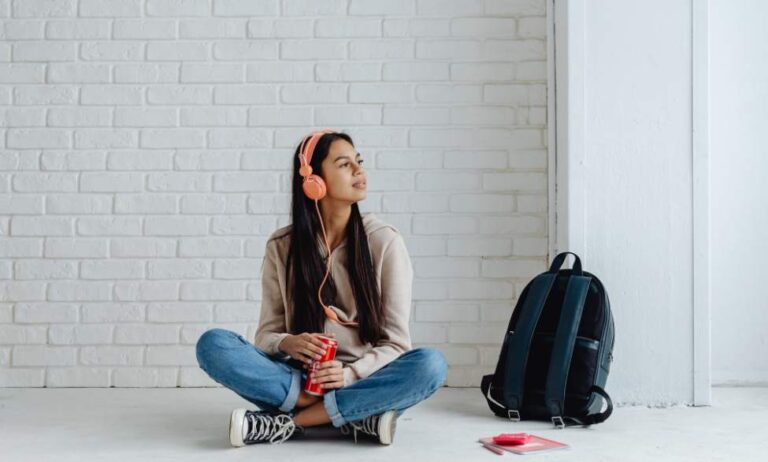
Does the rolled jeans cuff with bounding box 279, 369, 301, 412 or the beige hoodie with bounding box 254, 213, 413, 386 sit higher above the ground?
the beige hoodie with bounding box 254, 213, 413, 386

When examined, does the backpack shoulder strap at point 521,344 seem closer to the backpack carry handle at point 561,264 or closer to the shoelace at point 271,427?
the backpack carry handle at point 561,264

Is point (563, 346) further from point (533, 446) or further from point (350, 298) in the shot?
point (350, 298)

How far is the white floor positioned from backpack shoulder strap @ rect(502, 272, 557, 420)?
0.30 feet

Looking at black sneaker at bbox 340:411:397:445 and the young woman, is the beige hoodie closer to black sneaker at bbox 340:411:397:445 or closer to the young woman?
the young woman

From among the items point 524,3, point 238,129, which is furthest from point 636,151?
point 238,129

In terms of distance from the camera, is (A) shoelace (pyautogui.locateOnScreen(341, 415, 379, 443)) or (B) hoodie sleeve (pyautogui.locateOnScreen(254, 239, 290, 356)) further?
(B) hoodie sleeve (pyautogui.locateOnScreen(254, 239, 290, 356))

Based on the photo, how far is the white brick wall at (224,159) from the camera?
12.3 feet

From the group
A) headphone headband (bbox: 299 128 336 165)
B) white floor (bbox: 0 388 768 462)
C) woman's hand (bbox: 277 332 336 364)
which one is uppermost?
headphone headband (bbox: 299 128 336 165)

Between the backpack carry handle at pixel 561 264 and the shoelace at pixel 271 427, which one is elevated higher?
the backpack carry handle at pixel 561 264

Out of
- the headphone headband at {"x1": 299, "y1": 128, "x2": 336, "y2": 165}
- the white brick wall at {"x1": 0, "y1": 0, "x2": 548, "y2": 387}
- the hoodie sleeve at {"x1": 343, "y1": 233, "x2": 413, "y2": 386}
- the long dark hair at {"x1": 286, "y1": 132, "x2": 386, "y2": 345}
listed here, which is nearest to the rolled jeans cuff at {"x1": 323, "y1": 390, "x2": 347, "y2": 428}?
the hoodie sleeve at {"x1": 343, "y1": 233, "x2": 413, "y2": 386}

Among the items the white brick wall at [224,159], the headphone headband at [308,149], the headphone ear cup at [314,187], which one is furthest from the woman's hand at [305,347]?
the white brick wall at [224,159]

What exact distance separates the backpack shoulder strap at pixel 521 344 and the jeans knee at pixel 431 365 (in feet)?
1.44

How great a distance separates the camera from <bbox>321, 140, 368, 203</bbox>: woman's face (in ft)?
9.05

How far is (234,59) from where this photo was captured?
3777mm
